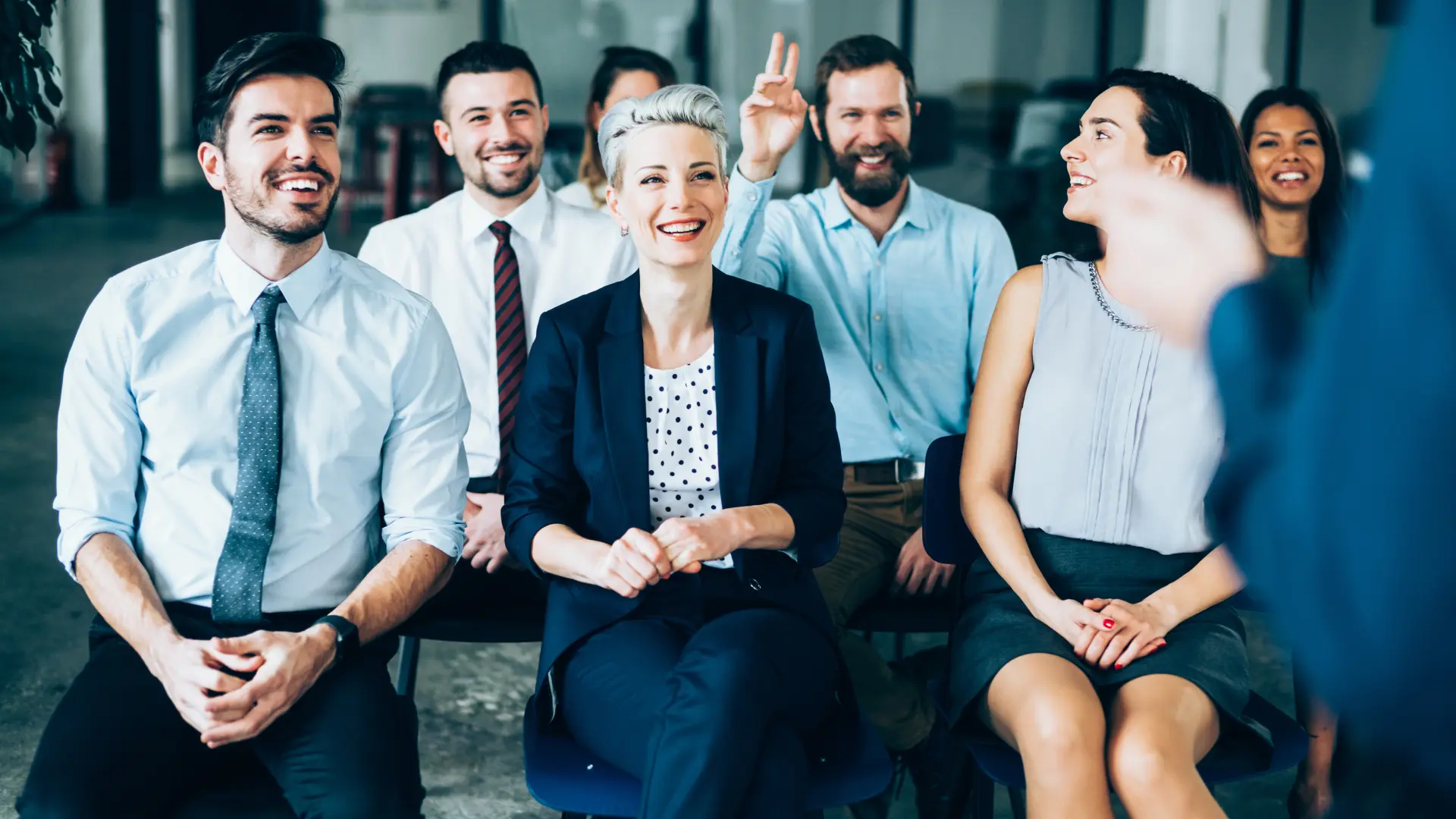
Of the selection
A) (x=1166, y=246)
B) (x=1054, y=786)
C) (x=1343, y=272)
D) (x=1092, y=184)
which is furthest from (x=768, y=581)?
(x=1343, y=272)

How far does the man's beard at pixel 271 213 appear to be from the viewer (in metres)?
2.09

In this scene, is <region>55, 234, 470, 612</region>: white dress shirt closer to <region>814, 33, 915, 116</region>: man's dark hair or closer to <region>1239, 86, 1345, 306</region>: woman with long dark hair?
<region>814, 33, 915, 116</region>: man's dark hair

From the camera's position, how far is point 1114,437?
2.12 m

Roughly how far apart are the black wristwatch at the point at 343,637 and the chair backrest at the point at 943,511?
990mm

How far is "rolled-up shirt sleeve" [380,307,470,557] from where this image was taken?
212cm

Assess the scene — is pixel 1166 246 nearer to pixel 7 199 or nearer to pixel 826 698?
pixel 826 698

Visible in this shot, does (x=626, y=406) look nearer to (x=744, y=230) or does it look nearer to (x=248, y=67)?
(x=744, y=230)

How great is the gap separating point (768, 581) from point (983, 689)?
0.38m

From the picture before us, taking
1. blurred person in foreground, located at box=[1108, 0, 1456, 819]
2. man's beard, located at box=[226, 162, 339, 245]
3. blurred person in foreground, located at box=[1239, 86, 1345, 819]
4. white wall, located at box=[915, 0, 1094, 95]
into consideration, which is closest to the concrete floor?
blurred person in foreground, located at box=[1239, 86, 1345, 819]

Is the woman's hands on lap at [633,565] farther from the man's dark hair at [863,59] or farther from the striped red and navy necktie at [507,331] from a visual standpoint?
the man's dark hair at [863,59]

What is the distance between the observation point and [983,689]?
1.96 m

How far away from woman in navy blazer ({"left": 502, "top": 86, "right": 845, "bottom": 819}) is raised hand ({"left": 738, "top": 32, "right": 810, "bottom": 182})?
0.24 meters

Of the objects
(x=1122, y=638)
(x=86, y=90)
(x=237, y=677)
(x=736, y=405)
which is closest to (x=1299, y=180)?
(x=1122, y=638)

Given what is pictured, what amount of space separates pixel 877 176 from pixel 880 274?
0.74 ft
